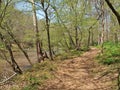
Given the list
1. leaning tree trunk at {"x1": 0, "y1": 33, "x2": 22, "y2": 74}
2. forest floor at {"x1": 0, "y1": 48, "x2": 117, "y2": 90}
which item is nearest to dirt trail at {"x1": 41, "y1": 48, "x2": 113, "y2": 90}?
forest floor at {"x1": 0, "y1": 48, "x2": 117, "y2": 90}

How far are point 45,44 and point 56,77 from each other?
12350 mm

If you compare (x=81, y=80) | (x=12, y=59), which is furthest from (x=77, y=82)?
(x=12, y=59)

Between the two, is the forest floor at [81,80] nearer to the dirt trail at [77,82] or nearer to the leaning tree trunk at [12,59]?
the dirt trail at [77,82]

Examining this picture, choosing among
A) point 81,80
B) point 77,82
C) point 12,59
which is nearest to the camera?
point 77,82

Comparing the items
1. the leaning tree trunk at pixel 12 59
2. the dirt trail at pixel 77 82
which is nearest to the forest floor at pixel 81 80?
the dirt trail at pixel 77 82

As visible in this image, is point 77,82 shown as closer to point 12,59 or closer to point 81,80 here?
point 81,80

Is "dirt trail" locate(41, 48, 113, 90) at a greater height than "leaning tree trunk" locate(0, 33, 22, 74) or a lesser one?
lesser

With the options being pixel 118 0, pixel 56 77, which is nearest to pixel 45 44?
pixel 118 0

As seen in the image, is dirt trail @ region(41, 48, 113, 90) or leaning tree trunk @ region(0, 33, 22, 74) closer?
dirt trail @ region(41, 48, 113, 90)

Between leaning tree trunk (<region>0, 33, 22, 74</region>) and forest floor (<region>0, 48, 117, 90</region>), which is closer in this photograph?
forest floor (<region>0, 48, 117, 90</region>)

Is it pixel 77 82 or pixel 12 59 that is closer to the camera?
pixel 77 82

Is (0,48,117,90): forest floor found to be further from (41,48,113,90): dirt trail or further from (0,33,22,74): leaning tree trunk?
(0,33,22,74): leaning tree trunk

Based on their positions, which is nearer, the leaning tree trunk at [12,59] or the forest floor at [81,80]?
the forest floor at [81,80]

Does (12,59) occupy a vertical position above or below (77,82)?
above
